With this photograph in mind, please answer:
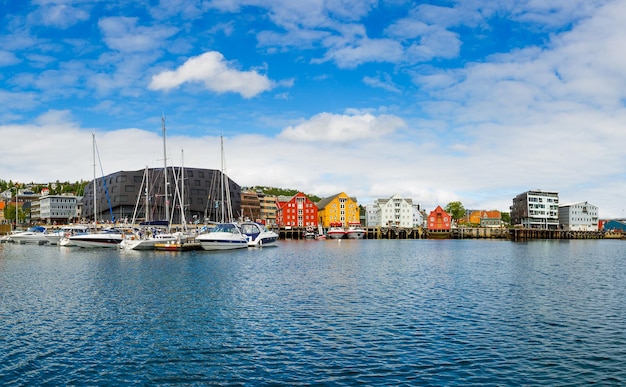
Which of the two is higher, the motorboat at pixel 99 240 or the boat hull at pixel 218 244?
the motorboat at pixel 99 240

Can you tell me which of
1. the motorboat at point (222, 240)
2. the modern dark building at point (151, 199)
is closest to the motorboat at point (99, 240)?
the motorboat at point (222, 240)

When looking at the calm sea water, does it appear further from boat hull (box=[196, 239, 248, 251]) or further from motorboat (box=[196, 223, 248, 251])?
motorboat (box=[196, 223, 248, 251])

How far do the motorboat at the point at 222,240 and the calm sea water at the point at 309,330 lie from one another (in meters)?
38.1

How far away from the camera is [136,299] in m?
37.3

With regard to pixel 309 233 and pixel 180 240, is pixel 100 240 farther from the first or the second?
pixel 309 233

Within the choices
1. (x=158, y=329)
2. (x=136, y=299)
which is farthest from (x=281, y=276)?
(x=158, y=329)

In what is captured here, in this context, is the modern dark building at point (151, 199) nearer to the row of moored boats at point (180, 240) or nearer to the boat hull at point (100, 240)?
the row of moored boats at point (180, 240)

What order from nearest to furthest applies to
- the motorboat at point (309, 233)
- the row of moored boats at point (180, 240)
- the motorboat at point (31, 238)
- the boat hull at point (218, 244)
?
the row of moored boats at point (180, 240) < the boat hull at point (218, 244) < the motorboat at point (31, 238) < the motorboat at point (309, 233)

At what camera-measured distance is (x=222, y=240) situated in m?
91.0

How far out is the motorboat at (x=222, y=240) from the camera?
8975 cm

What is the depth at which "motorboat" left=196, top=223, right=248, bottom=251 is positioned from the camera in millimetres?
89750

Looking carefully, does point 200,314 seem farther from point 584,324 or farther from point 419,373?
point 584,324

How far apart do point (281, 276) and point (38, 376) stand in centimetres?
3304

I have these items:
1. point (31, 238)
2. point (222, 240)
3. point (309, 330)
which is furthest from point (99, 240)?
point (309, 330)
